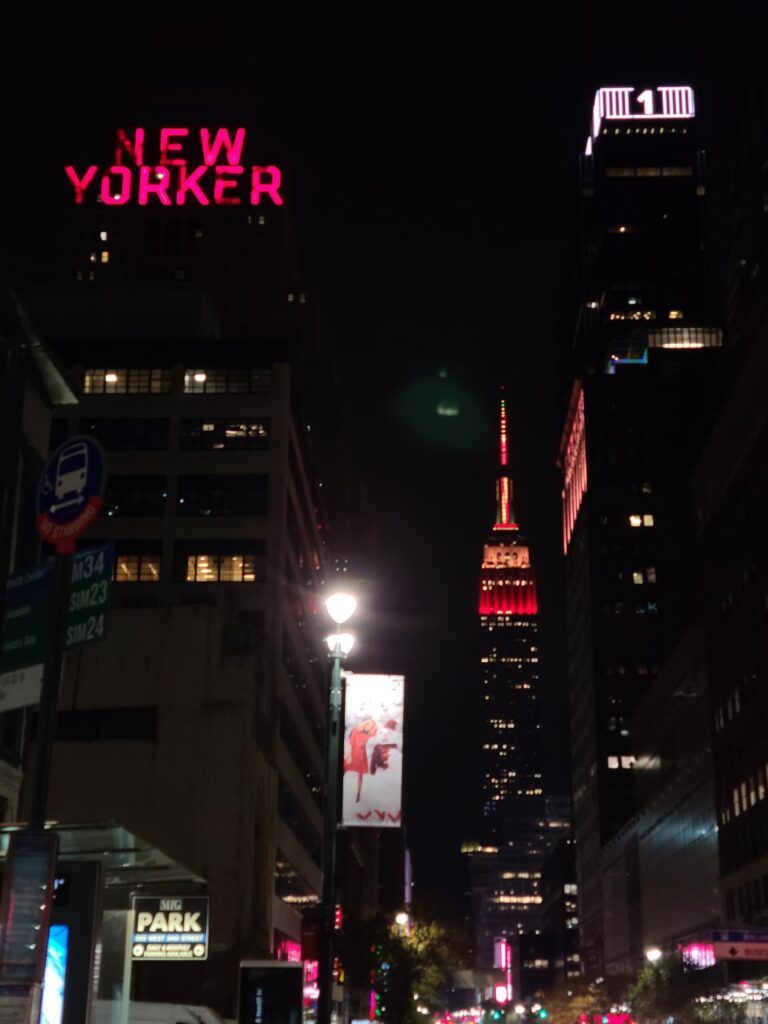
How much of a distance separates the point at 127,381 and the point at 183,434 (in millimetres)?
6173

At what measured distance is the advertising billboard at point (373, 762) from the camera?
2561 cm

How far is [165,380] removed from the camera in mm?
96812

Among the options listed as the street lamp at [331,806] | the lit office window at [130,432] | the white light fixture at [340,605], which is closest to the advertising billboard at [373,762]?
the street lamp at [331,806]

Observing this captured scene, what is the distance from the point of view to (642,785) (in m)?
158

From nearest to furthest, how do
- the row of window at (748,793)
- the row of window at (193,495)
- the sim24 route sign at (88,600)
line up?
1. the sim24 route sign at (88,600)
2. the row of window at (748,793)
3. the row of window at (193,495)

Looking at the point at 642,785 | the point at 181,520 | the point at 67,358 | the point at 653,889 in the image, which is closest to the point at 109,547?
the point at 181,520

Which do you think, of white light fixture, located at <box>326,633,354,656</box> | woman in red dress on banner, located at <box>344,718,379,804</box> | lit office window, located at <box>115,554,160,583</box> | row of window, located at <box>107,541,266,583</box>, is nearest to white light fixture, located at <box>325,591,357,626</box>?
white light fixture, located at <box>326,633,354,656</box>

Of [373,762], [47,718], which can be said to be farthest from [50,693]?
[373,762]

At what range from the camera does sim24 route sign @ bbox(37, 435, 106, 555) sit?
1532 centimetres

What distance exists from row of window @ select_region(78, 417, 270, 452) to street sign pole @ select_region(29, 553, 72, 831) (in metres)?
78.5

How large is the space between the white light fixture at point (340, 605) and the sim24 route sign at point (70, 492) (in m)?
8.69

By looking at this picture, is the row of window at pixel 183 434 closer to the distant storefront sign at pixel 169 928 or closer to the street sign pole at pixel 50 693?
the distant storefront sign at pixel 169 928

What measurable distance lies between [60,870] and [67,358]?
269 ft

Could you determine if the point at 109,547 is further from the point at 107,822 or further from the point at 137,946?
the point at 137,946
